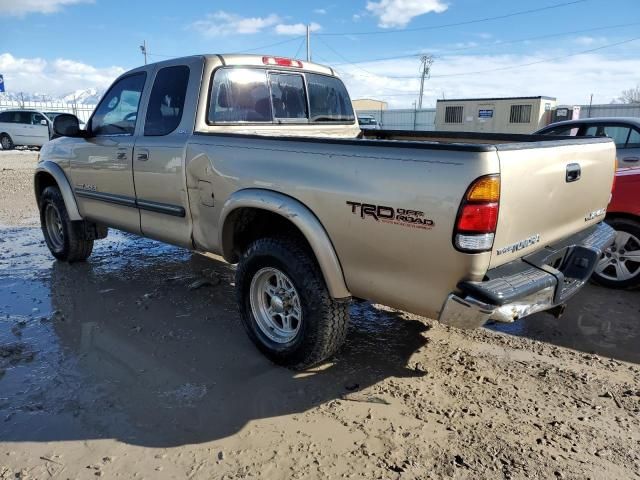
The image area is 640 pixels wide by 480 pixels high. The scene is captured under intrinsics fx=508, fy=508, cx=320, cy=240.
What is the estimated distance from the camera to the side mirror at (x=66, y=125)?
4673 mm

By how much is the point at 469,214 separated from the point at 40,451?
243 centimetres

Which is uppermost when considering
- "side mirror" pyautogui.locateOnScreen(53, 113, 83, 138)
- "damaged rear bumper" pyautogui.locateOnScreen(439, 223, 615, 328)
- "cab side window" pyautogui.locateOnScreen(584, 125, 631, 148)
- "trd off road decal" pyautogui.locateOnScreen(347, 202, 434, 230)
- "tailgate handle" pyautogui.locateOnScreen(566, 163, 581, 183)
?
"side mirror" pyautogui.locateOnScreen(53, 113, 83, 138)

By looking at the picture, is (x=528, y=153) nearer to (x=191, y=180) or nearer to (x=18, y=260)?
(x=191, y=180)

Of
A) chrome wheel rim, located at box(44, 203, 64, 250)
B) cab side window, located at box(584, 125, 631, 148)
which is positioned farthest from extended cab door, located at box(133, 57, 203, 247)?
cab side window, located at box(584, 125, 631, 148)

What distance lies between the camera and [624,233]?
4711 mm

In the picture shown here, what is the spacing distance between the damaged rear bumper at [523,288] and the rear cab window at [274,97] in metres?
2.39

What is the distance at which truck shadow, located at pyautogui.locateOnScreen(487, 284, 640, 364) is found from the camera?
373 centimetres

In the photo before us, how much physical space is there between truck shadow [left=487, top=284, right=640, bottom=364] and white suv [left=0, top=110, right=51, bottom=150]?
2142cm

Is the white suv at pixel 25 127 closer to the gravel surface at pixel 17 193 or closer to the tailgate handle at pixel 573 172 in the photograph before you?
the gravel surface at pixel 17 193

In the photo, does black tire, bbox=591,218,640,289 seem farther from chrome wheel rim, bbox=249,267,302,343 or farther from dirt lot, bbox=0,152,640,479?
chrome wheel rim, bbox=249,267,302,343

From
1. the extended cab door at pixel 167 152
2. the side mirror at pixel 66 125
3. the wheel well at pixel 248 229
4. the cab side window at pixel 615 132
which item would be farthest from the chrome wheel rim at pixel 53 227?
the cab side window at pixel 615 132

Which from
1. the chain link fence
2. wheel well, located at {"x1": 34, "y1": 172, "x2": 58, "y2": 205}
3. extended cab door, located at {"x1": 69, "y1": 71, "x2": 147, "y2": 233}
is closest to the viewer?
extended cab door, located at {"x1": 69, "y1": 71, "x2": 147, "y2": 233}

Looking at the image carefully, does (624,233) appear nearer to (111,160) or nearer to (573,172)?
(573,172)

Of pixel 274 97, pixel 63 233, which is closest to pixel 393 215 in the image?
pixel 274 97
